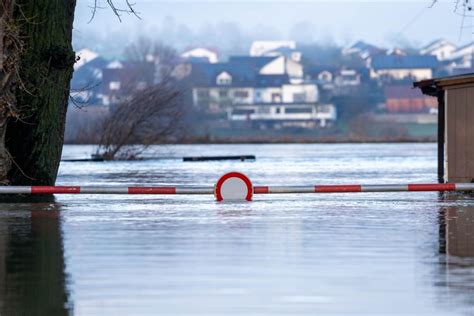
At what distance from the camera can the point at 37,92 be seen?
94.2ft

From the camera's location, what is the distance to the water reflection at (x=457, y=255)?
12.0m

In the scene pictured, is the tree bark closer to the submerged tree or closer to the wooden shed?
the submerged tree

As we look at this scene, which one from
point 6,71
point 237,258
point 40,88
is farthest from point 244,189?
point 237,258

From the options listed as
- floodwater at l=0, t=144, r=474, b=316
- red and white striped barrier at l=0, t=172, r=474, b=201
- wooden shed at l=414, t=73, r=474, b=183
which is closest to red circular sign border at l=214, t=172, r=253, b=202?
red and white striped barrier at l=0, t=172, r=474, b=201

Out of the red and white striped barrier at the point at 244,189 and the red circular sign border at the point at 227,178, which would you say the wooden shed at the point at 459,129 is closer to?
the red and white striped barrier at the point at 244,189

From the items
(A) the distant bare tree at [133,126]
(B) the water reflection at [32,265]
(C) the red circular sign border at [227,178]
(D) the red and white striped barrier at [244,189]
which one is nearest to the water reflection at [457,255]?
(D) the red and white striped barrier at [244,189]

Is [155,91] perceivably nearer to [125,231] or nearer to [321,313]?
[125,231]

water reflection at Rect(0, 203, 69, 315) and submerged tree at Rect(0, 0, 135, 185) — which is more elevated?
submerged tree at Rect(0, 0, 135, 185)

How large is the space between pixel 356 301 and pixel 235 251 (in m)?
4.62

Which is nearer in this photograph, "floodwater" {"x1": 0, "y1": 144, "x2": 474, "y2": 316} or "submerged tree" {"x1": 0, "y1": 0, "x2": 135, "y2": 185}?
"floodwater" {"x1": 0, "y1": 144, "x2": 474, "y2": 316}

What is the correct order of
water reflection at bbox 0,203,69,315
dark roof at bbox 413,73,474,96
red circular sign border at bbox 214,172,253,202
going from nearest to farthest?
water reflection at bbox 0,203,69,315, red circular sign border at bbox 214,172,253,202, dark roof at bbox 413,73,474,96

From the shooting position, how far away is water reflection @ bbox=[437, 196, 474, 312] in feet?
39.3

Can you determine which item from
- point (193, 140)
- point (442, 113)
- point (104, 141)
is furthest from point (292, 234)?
point (193, 140)

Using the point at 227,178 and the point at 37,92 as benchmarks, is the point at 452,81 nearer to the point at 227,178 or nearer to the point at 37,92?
the point at 227,178
